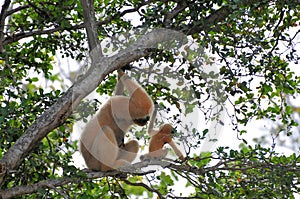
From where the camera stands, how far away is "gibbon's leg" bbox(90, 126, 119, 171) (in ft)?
19.2

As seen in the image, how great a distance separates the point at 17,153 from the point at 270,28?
3.18m

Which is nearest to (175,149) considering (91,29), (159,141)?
(159,141)

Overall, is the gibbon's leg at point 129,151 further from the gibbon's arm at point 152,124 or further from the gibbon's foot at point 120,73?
the gibbon's foot at point 120,73

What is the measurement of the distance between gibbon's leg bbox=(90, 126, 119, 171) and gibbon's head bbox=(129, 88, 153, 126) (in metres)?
0.34

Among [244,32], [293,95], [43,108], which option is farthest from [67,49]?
[293,95]

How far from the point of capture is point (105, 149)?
595 centimetres

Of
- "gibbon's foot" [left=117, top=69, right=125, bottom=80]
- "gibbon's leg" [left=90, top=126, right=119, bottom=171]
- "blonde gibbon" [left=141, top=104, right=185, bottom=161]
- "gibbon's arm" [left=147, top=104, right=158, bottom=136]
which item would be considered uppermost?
"gibbon's foot" [left=117, top=69, right=125, bottom=80]

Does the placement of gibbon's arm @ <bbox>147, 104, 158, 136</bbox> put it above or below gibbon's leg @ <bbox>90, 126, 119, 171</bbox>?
above

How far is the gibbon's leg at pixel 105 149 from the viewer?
586 cm

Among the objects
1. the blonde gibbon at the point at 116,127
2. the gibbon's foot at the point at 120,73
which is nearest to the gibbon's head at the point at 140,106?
the blonde gibbon at the point at 116,127

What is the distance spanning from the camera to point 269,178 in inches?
196

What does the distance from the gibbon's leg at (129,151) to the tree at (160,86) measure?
16 centimetres

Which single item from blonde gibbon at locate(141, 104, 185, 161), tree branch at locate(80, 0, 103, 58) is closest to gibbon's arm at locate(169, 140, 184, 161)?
blonde gibbon at locate(141, 104, 185, 161)

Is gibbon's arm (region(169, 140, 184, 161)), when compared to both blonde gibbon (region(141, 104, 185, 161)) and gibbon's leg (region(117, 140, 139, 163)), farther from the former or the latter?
gibbon's leg (region(117, 140, 139, 163))
